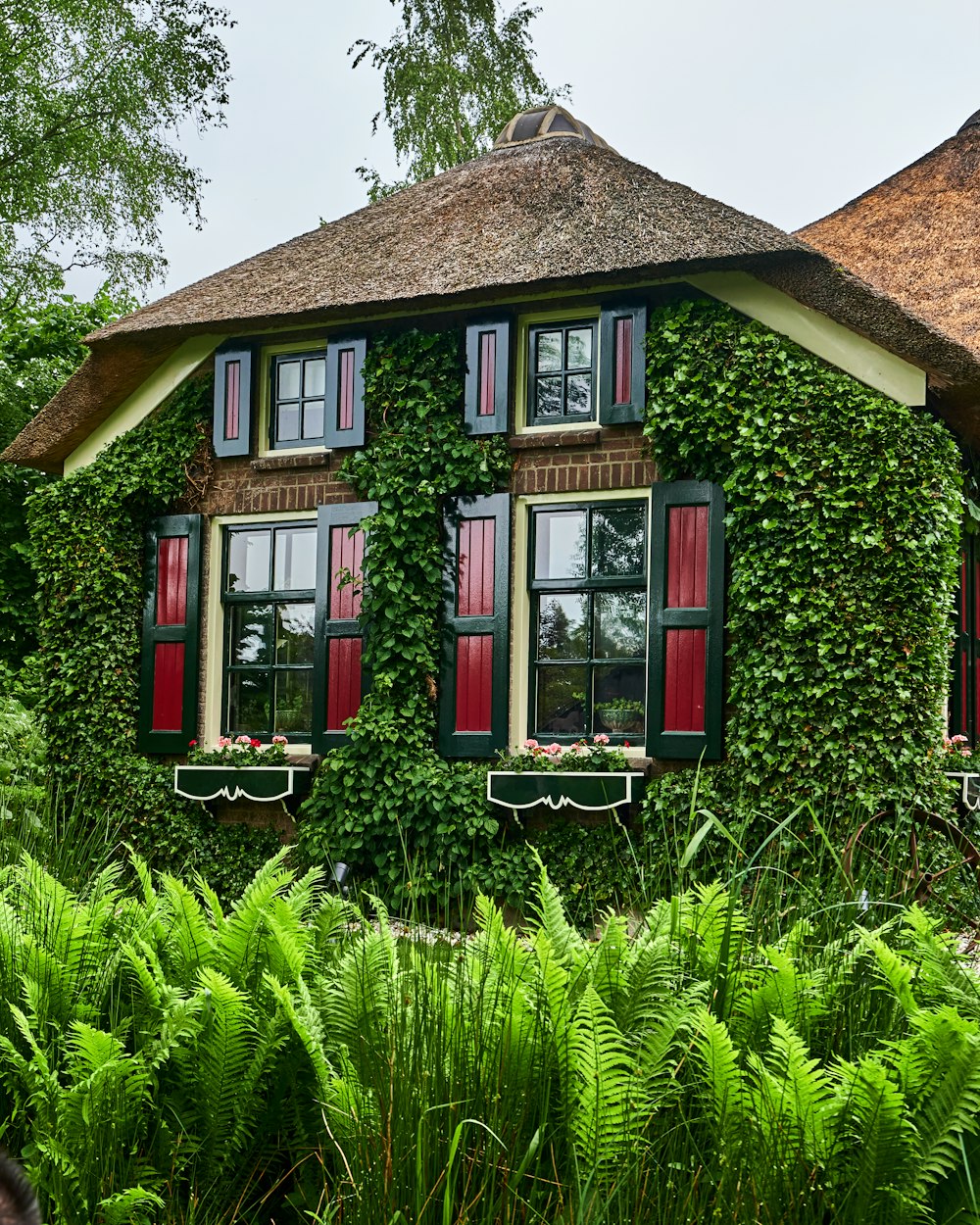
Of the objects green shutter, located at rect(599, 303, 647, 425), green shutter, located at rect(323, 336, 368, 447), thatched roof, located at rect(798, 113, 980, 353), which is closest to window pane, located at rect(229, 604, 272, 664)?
green shutter, located at rect(323, 336, 368, 447)

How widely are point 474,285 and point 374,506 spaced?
1512 millimetres

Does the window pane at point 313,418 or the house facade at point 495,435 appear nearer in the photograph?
the house facade at point 495,435

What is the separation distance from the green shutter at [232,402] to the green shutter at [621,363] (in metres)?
2.56

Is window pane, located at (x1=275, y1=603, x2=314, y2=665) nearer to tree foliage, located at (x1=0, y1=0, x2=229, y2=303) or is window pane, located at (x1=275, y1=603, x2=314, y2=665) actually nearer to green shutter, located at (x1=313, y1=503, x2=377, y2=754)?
green shutter, located at (x1=313, y1=503, x2=377, y2=754)

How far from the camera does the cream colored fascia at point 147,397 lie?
8.88 m

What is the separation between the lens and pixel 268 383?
8.73 m

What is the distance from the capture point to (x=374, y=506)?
797cm

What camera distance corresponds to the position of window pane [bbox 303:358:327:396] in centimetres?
859

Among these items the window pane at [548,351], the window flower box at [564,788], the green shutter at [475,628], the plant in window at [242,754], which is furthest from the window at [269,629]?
the window pane at [548,351]

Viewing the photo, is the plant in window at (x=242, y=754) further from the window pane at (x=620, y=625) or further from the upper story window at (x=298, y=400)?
the window pane at (x=620, y=625)

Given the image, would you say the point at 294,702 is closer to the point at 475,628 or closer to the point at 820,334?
the point at 475,628

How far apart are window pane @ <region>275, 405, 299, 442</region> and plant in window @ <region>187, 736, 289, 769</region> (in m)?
2.07

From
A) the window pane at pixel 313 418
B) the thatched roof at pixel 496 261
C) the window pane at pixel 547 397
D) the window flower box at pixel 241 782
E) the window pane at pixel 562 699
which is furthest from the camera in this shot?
the window pane at pixel 313 418

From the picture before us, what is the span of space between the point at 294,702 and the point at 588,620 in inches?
86.1
